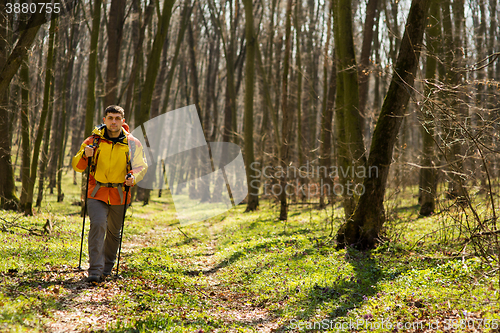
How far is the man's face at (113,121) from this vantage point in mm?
5211

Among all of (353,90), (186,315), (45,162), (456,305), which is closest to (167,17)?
(45,162)

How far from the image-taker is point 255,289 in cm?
584

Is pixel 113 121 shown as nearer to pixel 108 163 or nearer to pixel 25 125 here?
pixel 108 163

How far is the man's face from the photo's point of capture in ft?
17.1

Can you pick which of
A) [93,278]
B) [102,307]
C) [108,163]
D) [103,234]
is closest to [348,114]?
[108,163]

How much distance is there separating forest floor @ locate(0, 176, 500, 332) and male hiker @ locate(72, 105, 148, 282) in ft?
1.43

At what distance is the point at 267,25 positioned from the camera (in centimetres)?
2280

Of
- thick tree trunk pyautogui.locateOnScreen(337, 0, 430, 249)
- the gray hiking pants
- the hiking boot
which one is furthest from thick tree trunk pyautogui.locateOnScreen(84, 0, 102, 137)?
thick tree trunk pyautogui.locateOnScreen(337, 0, 430, 249)

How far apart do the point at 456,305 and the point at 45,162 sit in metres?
15.6

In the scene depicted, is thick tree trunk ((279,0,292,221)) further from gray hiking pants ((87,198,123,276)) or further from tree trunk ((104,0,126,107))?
gray hiking pants ((87,198,123,276))

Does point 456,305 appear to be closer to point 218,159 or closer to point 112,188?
point 112,188

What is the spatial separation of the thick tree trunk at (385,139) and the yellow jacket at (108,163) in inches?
174

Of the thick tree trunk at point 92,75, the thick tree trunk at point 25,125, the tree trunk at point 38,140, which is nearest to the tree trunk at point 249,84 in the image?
the thick tree trunk at point 92,75

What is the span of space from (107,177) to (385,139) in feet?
17.1
